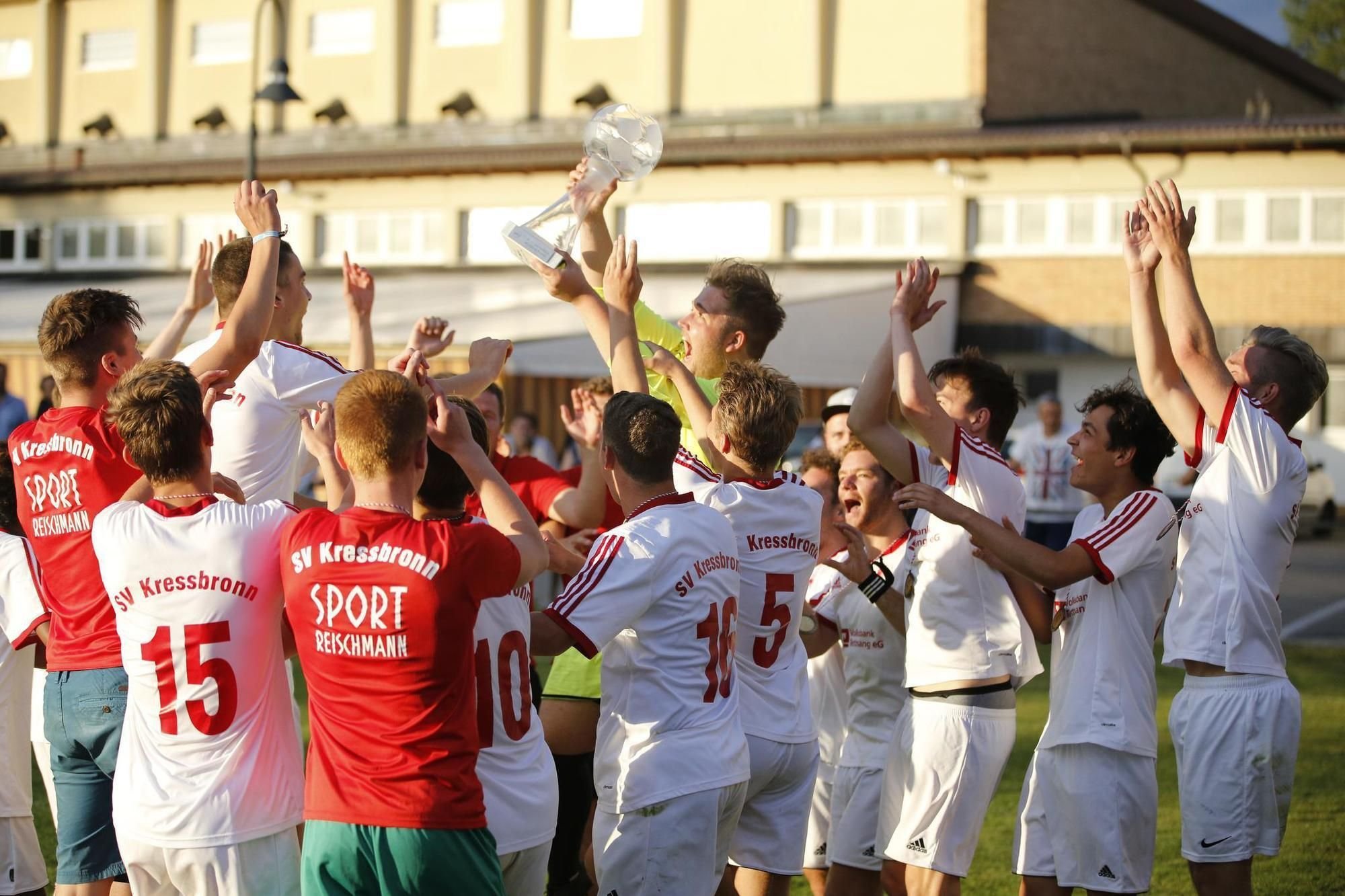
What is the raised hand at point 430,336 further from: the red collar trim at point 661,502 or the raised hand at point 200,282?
the raised hand at point 200,282

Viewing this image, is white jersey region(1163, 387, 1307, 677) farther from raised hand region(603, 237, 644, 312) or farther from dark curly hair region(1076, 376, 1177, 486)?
raised hand region(603, 237, 644, 312)

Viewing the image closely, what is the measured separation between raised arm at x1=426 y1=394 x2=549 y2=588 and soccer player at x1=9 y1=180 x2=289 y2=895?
1.00 metres

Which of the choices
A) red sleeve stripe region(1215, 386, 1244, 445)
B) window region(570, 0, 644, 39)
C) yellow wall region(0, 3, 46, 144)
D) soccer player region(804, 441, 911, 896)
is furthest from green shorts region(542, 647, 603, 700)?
yellow wall region(0, 3, 46, 144)

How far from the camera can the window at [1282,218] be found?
2575cm

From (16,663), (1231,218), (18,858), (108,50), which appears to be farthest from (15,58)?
(18,858)

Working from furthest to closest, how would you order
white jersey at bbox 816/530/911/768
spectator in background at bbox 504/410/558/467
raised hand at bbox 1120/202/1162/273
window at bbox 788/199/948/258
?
window at bbox 788/199/948/258 → spectator in background at bbox 504/410/558/467 → white jersey at bbox 816/530/911/768 → raised hand at bbox 1120/202/1162/273

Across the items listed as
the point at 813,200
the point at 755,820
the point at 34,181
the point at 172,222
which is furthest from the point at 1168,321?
the point at 34,181

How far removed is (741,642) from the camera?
4996 millimetres

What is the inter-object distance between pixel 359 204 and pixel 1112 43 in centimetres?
1703

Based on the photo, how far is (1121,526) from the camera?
17.3 ft

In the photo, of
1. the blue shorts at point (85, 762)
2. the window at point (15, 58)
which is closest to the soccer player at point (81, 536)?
the blue shorts at point (85, 762)

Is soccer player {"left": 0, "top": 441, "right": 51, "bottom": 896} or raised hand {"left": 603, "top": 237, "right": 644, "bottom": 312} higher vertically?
raised hand {"left": 603, "top": 237, "right": 644, "bottom": 312}

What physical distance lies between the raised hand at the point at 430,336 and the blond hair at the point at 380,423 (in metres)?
1.21

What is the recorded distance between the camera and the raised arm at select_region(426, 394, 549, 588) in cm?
418
